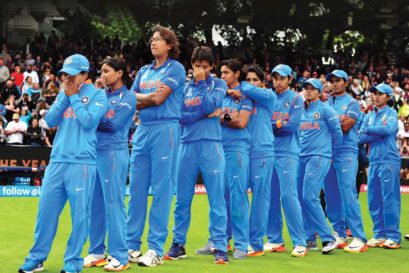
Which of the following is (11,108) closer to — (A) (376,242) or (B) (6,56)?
(B) (6,56)

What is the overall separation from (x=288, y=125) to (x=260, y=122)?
1.54 feet

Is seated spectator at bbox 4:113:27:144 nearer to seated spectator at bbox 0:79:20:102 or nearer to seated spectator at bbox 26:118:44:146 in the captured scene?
seated spectator at bbox 26:118:44:146

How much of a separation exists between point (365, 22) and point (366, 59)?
308cm

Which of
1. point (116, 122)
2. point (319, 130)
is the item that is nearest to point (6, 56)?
point (319, 130)

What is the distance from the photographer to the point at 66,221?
13375 millimetres

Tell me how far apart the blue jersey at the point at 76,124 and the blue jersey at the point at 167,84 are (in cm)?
94

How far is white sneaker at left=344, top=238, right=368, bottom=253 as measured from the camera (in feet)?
36.2

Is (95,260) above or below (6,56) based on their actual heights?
below

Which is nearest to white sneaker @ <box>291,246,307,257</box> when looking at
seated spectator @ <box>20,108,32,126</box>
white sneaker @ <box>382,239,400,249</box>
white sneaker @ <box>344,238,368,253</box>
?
white sneaker @ <box>344,238,368,253</box>

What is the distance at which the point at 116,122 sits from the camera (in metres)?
8.68

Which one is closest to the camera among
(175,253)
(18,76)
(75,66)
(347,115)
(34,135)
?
(75,66)

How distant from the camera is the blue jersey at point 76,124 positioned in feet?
26.2

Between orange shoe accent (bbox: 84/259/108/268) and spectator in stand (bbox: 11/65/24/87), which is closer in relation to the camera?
orange shoe accent (bbox: 84/259/108/268)

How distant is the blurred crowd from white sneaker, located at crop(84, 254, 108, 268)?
1229cm
